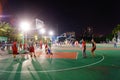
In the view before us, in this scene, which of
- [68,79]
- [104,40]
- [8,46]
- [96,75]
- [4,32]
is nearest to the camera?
[68,79]

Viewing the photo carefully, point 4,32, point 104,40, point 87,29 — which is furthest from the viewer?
point 87,29

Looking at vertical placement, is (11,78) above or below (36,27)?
below

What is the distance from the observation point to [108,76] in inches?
380

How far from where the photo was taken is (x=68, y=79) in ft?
29.9

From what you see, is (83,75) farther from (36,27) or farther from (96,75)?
(36,27)

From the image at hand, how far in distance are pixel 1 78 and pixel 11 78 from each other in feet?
1.64

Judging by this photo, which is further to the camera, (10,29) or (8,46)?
(10,29)

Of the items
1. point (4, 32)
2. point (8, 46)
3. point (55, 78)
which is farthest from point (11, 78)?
point (4, 32)

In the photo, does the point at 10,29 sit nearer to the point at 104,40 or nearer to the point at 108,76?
the point at 104,40

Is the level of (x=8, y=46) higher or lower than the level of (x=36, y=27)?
lower

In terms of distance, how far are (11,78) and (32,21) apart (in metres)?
46.0

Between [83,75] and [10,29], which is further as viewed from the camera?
[10,29]

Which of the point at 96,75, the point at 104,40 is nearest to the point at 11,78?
the point at 96,75

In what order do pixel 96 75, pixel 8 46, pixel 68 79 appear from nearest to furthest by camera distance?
pixel 68 79
pixel 96 75
pixel 8 46
